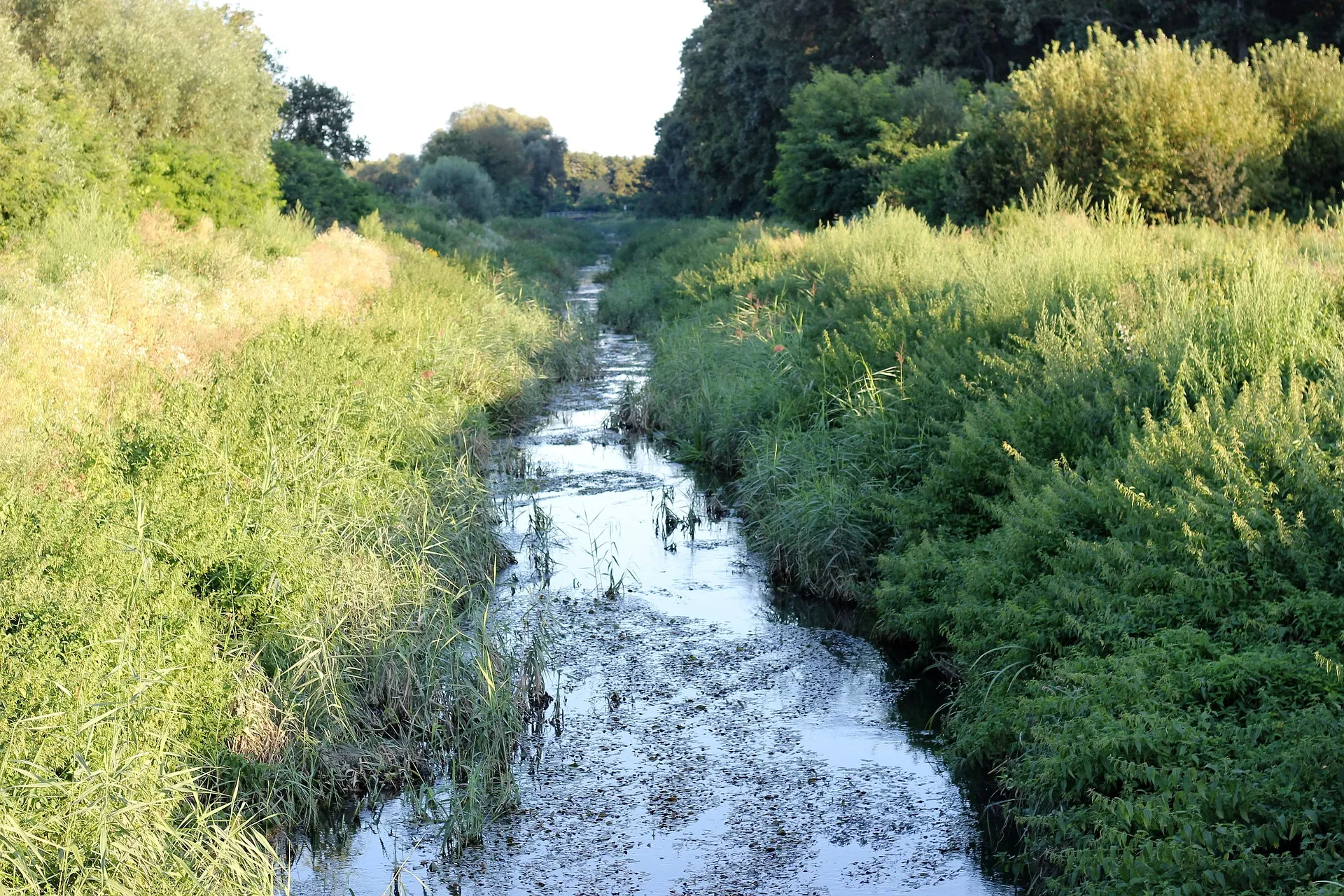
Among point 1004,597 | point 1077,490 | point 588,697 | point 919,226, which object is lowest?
point 588,697

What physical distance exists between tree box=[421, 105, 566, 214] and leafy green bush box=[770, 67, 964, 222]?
42074mm

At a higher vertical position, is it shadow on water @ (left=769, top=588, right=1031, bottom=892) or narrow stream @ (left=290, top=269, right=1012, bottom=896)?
shadow on water @ (left=769, top=588, right=1031, bottom=892)

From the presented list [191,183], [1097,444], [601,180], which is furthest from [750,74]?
[601,180]

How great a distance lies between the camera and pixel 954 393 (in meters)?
8.52

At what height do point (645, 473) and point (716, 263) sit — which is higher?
point (716, 263)

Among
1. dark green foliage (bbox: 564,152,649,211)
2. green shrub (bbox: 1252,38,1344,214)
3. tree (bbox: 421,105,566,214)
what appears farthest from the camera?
dark green foliage (bbox: 564,152,649,211)

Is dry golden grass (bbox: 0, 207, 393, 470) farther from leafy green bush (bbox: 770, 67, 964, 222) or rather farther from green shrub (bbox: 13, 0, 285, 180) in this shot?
leafy green bush (bbox: 770, 67, 964, 222)

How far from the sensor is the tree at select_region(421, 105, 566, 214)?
75.0 m

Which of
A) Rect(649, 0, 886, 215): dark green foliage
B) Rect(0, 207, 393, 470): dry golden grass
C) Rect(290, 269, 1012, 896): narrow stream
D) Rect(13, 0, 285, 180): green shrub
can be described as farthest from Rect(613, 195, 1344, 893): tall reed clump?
Rect(649, 0, 886, 215): dark green foliage

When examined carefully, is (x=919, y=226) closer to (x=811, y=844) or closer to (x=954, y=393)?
(x=954, y=393)

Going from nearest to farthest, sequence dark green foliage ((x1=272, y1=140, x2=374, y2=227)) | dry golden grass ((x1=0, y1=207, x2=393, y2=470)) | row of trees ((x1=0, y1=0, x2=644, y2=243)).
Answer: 1. dry golden grass ((x1=0, y1=207, x2=393, y2=470))
2. row of trees ((x1=0, y1=0, x2=644, y2=243))
3. dark green foliage ((x1=272, y1=140, x2=374, y2=227))

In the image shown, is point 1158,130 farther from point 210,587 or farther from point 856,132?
point 856,132

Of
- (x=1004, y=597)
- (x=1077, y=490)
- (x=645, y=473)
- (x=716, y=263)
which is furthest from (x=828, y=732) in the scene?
(x=716, y=263)

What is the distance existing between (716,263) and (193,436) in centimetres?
1561
